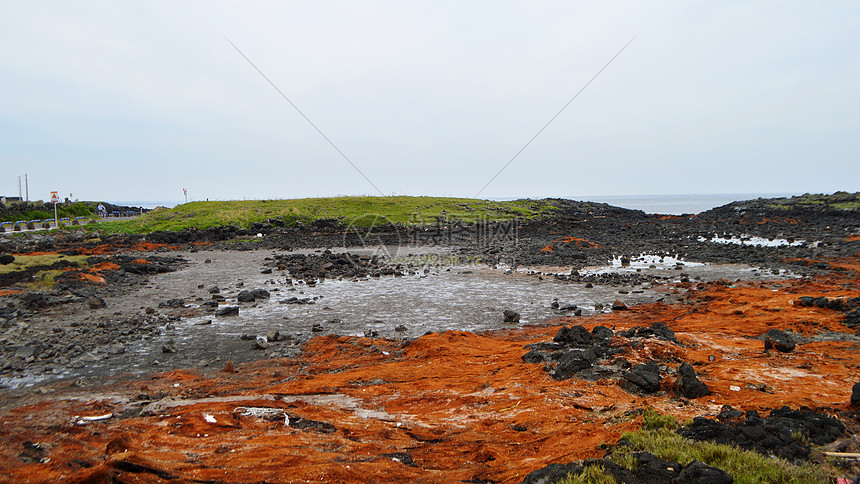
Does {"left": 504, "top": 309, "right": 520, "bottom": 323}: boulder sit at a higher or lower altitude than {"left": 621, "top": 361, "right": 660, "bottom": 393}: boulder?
lower

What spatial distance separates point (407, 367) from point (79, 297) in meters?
13.4

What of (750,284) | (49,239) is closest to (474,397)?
(750,284)

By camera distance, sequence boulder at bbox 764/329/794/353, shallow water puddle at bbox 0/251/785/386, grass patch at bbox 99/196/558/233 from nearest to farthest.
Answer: boulder at bbox 764/329/794/353 < shallow water puddle at bbox 0/251/785/386 < grass patch at bbox 99/196/558/233

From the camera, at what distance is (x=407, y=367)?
927 cm

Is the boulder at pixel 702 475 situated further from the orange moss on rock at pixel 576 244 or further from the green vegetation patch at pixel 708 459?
the orange moss on rock at pixel 576 244

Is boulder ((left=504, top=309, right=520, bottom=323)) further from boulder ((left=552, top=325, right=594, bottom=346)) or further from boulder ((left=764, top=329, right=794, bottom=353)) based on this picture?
boulder ((left=764, top=329, right=794, bottom=353))

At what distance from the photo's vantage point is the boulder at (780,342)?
9125 millimetres

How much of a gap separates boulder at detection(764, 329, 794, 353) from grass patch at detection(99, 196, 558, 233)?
36.5 m

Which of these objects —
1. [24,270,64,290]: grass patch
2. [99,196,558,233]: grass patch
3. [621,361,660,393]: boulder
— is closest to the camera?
[621,361,660,393]: boulder

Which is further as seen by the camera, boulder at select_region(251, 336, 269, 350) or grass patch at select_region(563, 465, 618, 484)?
boulder at select_region(251, 336, 269, 350)

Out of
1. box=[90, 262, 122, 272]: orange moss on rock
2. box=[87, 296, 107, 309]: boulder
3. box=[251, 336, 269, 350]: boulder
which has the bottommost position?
box=[251, 336, 269, 350]: boulder

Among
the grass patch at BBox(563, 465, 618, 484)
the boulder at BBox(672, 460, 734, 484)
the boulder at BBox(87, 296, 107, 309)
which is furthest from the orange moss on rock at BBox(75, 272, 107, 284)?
the boulder at BBox(672, 460, 734, 484)

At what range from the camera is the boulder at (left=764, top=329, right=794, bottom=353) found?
29.9 feet

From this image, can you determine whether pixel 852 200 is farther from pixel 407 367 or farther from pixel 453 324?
pixel 407 367
